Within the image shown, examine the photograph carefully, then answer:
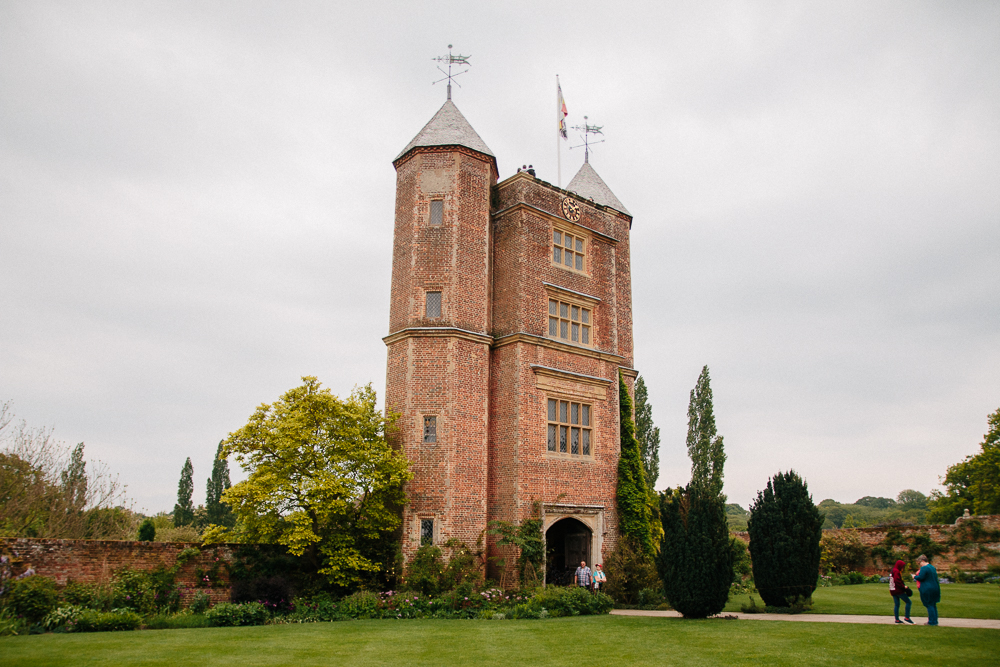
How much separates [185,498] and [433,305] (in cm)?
3767

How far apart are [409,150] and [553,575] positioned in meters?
17.0

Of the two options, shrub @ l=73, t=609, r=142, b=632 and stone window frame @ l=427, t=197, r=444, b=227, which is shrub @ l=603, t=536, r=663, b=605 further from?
shrub @ l=73, t=609, r=142, b=632

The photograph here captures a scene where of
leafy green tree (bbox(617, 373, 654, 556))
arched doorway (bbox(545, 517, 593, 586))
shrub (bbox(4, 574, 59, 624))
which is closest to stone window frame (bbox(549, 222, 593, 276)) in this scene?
leafy green tree (bbox(617, 373, 654, 556))

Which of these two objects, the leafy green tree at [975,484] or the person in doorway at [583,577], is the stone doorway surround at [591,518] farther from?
the leafy green tree at [975,484]

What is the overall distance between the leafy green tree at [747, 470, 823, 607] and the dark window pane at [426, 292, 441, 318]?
1186 centimetres

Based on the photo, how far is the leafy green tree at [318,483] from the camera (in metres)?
18.6

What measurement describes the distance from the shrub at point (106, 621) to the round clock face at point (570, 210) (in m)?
19.1

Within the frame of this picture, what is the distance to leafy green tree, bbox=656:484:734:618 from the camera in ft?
51.3

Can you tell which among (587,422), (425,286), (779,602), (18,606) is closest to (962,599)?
(779,602)

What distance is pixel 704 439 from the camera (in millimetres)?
42469

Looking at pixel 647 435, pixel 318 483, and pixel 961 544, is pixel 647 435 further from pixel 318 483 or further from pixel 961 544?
pixel 318 483

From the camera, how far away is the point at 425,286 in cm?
2250

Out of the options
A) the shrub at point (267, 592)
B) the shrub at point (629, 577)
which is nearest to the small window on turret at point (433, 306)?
the shrub at point (267, 592)

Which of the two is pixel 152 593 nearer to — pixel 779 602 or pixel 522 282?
pixel 522 282
